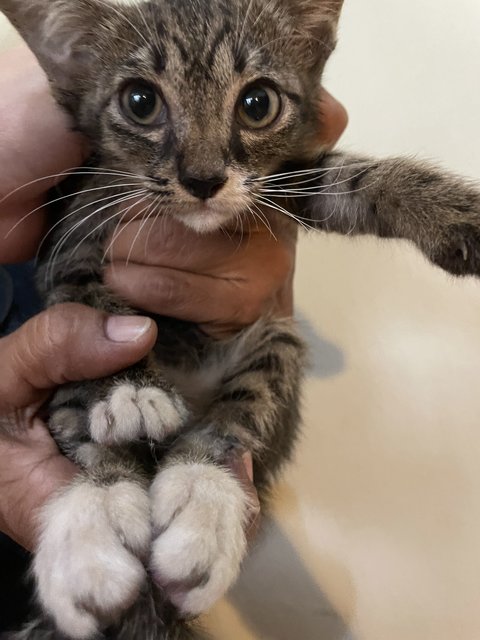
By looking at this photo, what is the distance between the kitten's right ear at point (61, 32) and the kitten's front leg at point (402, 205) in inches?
17.3

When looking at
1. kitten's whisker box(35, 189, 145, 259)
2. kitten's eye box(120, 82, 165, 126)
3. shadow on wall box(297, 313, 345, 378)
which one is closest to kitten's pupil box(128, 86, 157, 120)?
kitten's eye box(120, 82, 165, 126)

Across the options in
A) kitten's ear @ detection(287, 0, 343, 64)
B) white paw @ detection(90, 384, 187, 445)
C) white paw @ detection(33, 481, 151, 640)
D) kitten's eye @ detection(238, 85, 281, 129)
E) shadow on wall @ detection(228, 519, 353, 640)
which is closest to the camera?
white paw @ detection(33, 481, 151, 640)

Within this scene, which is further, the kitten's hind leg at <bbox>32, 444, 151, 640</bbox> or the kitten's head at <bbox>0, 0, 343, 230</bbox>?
the kitten's head at <bbox>0, 0, 343, 230</bbox>

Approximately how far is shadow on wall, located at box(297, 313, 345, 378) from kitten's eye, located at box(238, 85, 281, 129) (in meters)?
0.74

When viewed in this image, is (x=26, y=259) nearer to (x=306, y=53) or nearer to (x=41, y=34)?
(x=41, y=34)

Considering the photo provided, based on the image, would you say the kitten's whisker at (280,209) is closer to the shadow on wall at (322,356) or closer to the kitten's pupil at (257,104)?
the kitten's pupil at (257,104)

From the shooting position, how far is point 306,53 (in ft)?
3.62

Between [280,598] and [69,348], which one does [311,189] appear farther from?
[280,598]

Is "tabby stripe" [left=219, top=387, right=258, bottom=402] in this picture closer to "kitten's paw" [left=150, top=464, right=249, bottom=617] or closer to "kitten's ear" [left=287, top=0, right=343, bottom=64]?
"kitten's paw" [left=150, top=464, right=249, bottom=617]

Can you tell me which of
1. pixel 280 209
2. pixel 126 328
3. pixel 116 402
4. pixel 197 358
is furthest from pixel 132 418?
pixel 280 209

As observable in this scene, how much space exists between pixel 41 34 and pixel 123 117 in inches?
7.7

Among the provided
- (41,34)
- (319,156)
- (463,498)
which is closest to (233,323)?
(319,156)

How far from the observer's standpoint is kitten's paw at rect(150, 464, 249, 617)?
2.58ft

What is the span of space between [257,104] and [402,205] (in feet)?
0.90
